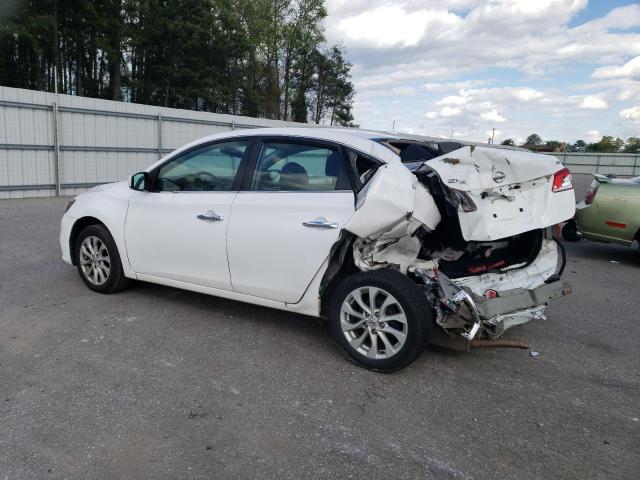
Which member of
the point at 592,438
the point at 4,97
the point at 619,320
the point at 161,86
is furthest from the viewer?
the point at 161,86

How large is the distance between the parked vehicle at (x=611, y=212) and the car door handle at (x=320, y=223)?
5.81m

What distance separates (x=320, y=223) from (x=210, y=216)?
3.44 ft

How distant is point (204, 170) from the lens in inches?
176

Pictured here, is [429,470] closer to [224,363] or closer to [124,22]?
[224,363]

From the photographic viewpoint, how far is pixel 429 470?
2514mm

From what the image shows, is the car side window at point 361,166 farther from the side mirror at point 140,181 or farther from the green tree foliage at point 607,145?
the green tree foliage at point 607,145

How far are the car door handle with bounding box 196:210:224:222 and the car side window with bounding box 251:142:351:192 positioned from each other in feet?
1.22

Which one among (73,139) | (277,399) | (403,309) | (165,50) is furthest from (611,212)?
(165,50)

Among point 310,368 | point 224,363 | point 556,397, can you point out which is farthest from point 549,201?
point 224,363

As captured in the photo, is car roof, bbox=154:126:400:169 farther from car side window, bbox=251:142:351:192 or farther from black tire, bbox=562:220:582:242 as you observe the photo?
Result: black tire, bbox=562:220:582:242

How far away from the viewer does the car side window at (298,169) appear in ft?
12.4

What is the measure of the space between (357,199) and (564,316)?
2780 millimetres

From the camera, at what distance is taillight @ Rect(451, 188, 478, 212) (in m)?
3.35

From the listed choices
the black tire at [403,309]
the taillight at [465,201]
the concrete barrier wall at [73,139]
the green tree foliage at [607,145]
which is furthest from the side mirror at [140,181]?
the green tree foliage at [607,145]
